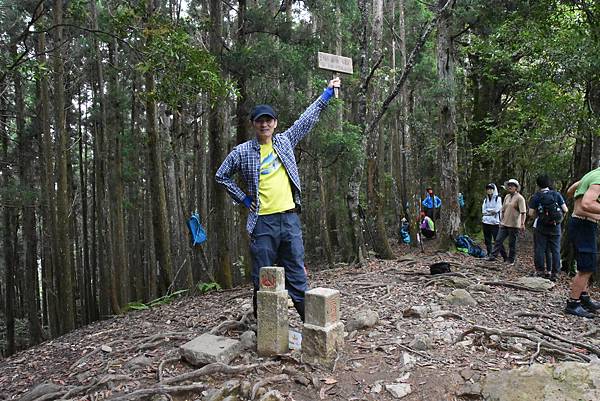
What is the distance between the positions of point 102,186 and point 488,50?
1521 cm

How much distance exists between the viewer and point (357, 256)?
9914 mm

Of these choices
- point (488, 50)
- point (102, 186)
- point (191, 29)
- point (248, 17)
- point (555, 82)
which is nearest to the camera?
point (555, 82)

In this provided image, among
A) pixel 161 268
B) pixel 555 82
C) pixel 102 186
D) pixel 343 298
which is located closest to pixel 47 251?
pixel 102 186

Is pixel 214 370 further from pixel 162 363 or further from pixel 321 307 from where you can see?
pixel 321 307

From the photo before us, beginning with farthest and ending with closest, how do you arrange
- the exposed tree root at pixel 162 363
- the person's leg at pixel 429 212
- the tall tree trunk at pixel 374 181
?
1. the person's leg at pixel 429 212
2. the tall tree trunk at pixel 374 181
3. the exposed tree root at pixel 162 363

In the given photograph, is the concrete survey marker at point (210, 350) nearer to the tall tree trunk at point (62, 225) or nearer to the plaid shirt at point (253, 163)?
the plaid shirt at point (253, 163)

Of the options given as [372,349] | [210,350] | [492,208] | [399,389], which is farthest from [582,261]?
[492,208]

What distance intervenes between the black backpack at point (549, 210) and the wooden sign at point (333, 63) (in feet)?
14.9

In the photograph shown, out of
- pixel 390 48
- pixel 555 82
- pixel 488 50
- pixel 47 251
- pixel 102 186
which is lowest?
pixel 47 251

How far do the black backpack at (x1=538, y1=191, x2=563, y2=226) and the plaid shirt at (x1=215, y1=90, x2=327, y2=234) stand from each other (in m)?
4.99

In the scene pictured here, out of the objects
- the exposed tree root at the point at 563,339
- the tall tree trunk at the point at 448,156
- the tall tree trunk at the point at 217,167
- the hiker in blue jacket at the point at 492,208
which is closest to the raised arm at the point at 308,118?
the exposed tree root at the point at 563,339

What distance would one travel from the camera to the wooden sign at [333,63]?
4.44 m

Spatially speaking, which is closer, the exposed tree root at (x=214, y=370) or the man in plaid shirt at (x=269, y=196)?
the exposed tree root at (x=214, y=370)

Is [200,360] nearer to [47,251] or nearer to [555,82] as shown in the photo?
[555,82]
